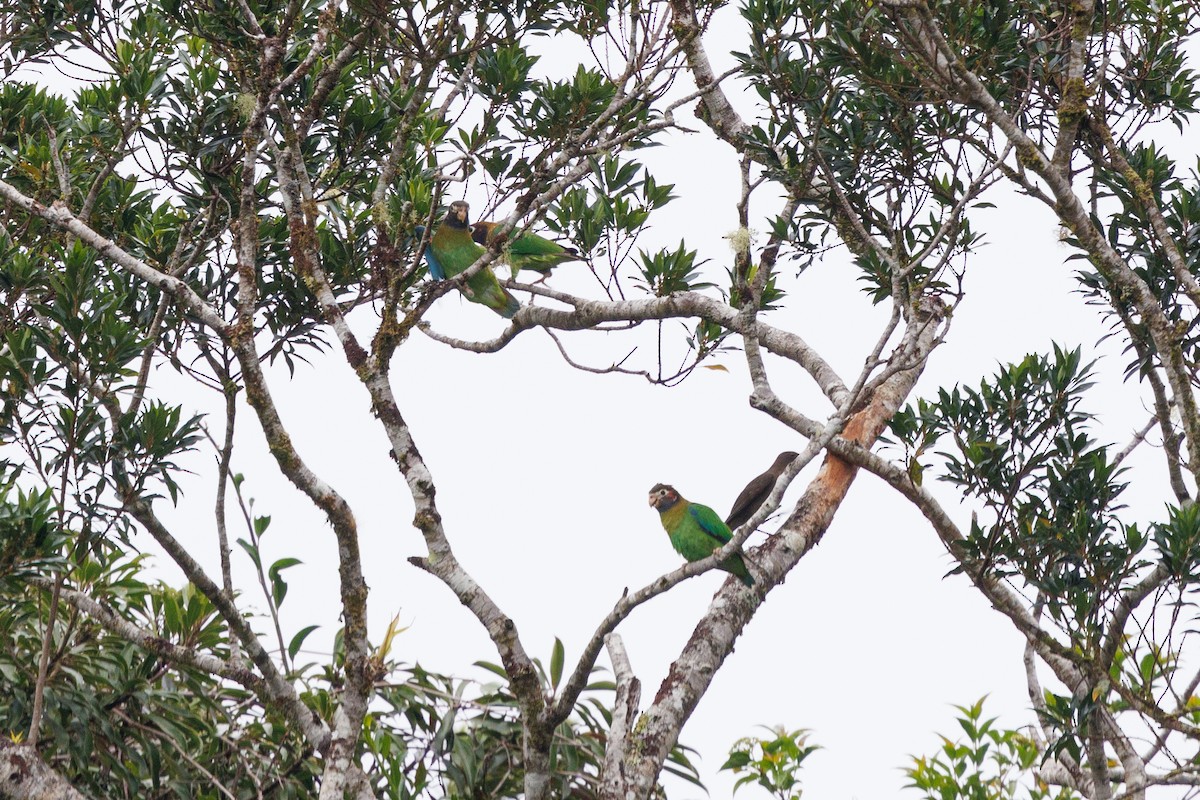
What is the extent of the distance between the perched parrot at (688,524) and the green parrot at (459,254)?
137 centimetres

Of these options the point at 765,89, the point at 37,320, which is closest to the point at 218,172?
the point at 37,320

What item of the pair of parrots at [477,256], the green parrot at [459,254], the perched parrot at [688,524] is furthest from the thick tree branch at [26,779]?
the perched parrot at [688,524]

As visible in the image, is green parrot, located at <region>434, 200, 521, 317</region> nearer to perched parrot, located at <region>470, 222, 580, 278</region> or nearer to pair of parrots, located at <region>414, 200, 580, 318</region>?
pair of parrots, located at <region>414, 200, 580, 318</region>

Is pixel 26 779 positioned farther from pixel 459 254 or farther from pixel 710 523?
pixel 459 254

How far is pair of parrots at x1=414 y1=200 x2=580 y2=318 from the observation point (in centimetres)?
647

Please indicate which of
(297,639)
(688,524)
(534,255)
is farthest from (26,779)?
(688,524)

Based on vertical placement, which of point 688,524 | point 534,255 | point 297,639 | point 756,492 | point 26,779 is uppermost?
point 534,255

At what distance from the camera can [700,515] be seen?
6.75 meters

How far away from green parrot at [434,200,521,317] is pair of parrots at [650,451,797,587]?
137 cm

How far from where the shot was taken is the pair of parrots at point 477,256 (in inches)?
255

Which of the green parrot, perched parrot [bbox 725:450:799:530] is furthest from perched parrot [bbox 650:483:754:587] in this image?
the green parrot

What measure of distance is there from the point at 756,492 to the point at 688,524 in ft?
1.39

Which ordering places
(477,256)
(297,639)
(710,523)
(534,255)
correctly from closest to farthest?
(297,639) → (534,255) → (710,523) → (477,256)

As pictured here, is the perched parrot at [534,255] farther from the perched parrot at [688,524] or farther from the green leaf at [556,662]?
the green leaf at [556,662]
